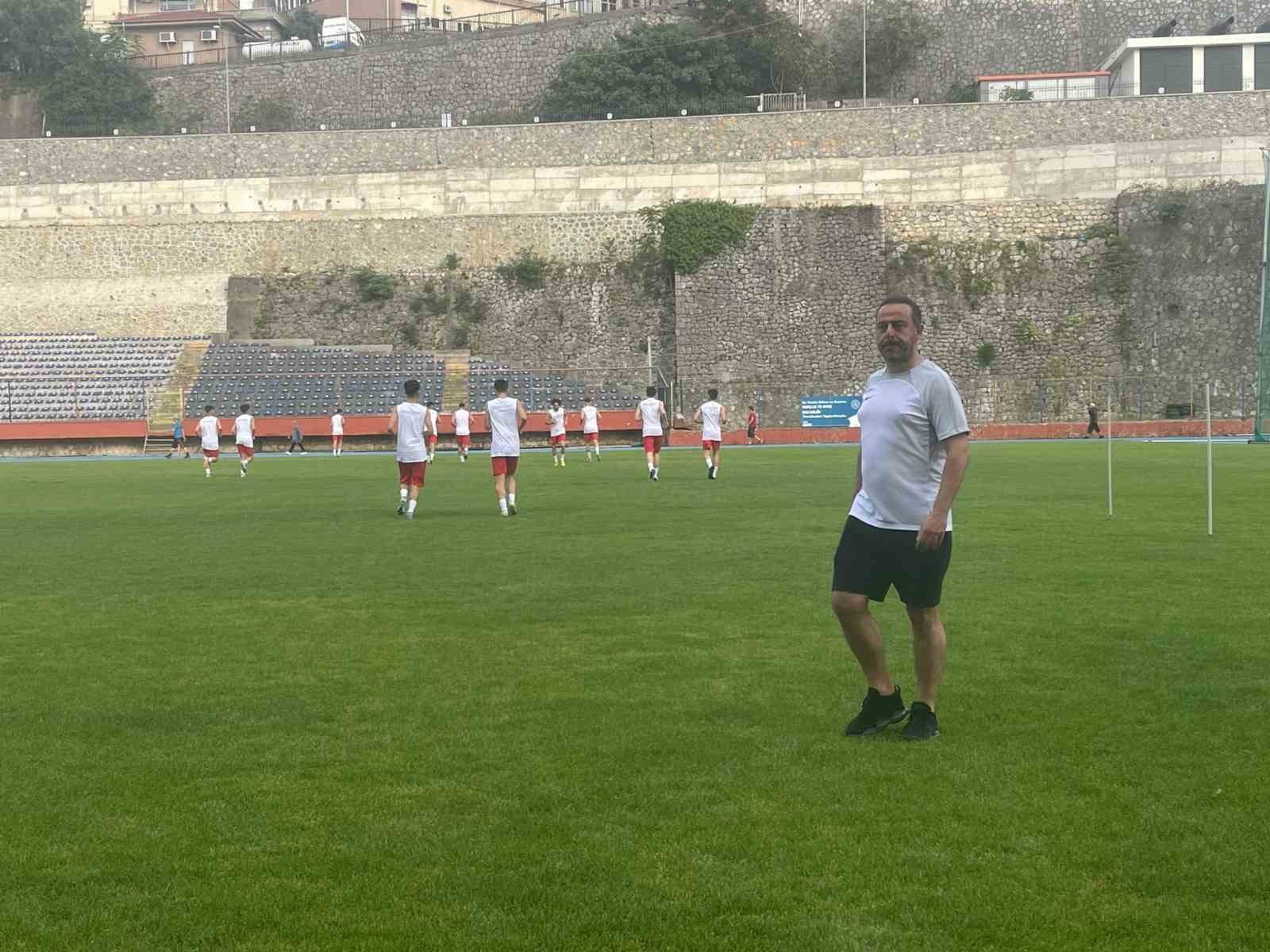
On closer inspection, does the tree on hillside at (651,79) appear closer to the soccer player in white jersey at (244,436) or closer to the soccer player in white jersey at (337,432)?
the soccer player in white jersey at (337,432)

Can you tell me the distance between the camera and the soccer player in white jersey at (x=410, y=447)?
20781 mm

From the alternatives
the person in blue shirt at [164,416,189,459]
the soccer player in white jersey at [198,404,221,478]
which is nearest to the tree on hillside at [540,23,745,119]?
the person in blue shirt at [164,416,189,459]

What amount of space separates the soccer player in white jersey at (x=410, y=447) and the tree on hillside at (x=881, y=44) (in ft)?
187

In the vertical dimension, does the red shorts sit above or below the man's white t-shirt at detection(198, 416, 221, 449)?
below

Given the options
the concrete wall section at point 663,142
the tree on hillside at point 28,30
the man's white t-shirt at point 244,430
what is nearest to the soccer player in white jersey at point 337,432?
the man's white t-shirt at point 244,430

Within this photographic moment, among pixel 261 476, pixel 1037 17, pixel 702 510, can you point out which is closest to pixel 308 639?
pixel 702 510

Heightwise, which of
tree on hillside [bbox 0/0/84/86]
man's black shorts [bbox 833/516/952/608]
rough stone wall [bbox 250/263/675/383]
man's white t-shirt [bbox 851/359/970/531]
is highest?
tree on hillside [bbox 0/0/84/86]

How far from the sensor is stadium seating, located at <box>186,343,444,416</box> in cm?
5172

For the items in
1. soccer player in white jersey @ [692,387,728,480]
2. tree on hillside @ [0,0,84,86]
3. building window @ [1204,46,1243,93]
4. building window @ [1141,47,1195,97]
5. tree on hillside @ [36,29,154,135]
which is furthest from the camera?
tree on hillside @ [0,0,84,86]

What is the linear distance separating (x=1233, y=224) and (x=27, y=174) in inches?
1668

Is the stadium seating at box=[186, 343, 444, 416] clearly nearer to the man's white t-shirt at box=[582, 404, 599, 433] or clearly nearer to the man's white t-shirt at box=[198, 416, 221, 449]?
the man's white t-shirt at box=[582, 404, 599, 433]

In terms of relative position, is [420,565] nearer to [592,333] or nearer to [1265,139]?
[592,333]

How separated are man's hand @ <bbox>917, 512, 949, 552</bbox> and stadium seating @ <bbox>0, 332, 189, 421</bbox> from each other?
4767cm

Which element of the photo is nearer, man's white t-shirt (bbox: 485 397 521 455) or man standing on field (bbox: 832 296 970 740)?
man standing on field (bbox: 832 296 970 740)
